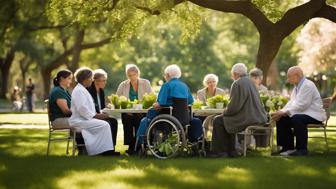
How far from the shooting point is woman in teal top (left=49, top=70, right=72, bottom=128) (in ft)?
44.1

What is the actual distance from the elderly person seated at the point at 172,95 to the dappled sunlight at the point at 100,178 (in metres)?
1.89

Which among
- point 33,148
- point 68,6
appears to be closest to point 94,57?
point 68,6

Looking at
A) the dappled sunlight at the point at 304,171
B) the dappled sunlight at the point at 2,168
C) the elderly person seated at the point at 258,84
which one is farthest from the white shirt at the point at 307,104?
the dappled sunlight at the point at 2,168

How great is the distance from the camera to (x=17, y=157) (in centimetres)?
1329

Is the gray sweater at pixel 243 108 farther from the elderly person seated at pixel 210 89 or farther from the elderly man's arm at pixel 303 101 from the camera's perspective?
the elderly person seated at pixel 210 89

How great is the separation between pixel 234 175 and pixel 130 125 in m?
4.56

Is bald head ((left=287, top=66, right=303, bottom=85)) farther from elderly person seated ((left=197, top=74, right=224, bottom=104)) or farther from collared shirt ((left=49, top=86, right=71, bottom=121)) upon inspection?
collared shirt ((left=49, top=86, right=71, bottom=121))

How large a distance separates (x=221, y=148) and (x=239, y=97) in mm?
978

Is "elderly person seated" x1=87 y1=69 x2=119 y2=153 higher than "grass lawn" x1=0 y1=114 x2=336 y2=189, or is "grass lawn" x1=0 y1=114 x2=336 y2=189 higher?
"elderly person seated" x1=87 y1=69 x2=119 y2=153

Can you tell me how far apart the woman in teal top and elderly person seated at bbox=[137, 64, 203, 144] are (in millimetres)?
1336

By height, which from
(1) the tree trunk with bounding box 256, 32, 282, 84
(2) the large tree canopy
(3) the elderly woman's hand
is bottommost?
(3) the elderly woman's hand

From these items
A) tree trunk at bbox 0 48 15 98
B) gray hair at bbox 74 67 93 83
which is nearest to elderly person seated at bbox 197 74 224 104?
gray hair at bbox 74 67 93 83

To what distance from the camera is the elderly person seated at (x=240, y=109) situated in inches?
502

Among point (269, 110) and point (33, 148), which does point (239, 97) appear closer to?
point (269, 110)
